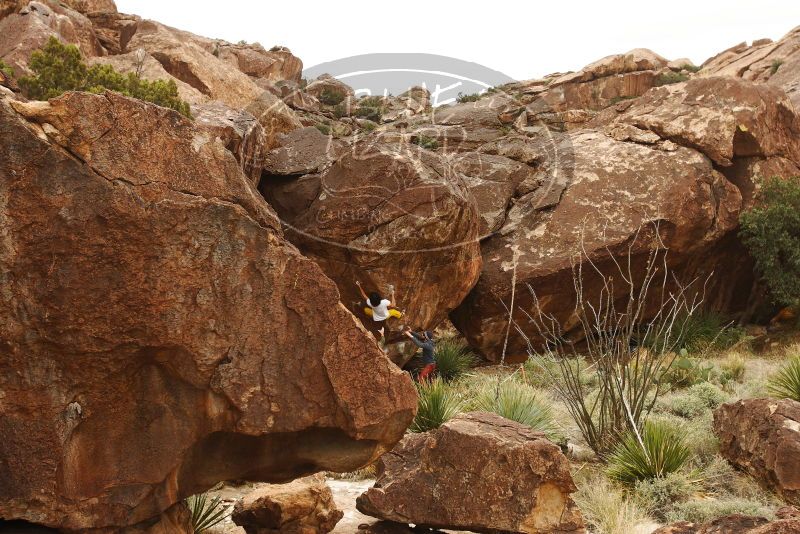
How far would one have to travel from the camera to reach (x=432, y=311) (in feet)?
41.2

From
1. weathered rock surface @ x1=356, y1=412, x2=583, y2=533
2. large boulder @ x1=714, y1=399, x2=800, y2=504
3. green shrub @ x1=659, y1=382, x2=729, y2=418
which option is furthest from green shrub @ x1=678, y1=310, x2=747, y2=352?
weathered rock surface @ x1=356, y1=412, x2=583, y2=533

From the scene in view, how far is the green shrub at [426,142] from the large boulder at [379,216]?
7.74 meters

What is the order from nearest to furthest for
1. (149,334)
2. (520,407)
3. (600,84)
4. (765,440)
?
(149,334)
(765,440)
(520,407)
(600,84)

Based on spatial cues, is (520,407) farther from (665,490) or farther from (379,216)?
(379,216)

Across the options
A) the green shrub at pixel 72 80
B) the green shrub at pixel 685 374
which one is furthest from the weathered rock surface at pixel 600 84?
the green shrub at pixel 685 374

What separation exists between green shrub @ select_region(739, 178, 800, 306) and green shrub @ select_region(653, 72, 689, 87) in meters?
25.8

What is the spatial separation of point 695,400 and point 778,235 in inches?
216

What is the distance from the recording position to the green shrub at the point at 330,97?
1534 inches

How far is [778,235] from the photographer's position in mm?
14336

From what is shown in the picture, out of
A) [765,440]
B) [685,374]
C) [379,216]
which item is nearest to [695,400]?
[685,374]

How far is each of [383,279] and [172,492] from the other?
272 inches

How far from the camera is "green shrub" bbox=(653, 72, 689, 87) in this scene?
39.0 meters

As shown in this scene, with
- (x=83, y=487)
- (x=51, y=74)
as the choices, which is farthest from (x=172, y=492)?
(x=51, y=74)

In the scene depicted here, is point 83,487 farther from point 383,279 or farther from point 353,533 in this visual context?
point 383,279
